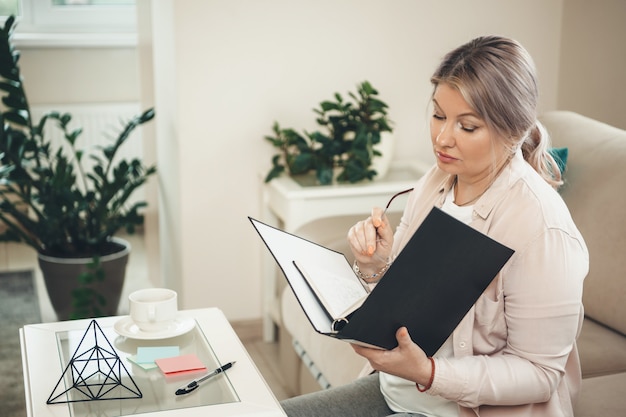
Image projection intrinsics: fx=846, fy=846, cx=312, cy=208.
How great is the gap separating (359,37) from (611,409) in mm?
1713

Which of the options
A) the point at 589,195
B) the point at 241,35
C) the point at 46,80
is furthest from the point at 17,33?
the point at 589,195

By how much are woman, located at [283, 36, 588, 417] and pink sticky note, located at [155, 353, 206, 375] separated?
0.94 ft

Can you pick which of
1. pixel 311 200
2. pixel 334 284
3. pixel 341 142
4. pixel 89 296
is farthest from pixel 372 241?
pixel 89 296

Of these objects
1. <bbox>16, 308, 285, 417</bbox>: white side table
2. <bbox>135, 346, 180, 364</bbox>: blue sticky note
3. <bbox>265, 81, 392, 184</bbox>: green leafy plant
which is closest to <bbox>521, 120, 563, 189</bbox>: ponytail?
<bbox>16, 308, 285, 417</bbox>: white side table

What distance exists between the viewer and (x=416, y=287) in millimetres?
1287

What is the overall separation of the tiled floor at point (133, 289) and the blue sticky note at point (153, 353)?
1.12m

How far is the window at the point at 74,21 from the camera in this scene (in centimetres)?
423

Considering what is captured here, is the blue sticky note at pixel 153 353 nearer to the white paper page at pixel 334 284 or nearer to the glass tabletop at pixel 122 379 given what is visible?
the glass tabletop at pixel 122 379

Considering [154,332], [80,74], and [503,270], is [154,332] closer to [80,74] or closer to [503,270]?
[503,270]

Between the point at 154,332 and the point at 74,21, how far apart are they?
319 centimetres

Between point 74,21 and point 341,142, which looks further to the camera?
point 74,21

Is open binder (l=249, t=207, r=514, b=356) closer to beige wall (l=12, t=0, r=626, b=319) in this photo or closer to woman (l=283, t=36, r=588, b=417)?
woman (l=283, t=36, r=588, b=417)

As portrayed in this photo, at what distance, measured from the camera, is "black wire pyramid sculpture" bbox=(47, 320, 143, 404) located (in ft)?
4.40

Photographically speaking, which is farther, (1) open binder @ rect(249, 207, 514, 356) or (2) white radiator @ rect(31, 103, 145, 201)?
(2) white radiator @ rect(31, 103, 145, 201)
